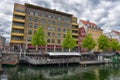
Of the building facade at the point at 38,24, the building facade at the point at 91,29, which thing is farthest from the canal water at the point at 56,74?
the building facade at the point at 91,29

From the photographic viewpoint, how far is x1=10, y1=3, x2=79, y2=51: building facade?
196ft

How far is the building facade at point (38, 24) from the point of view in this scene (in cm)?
5962

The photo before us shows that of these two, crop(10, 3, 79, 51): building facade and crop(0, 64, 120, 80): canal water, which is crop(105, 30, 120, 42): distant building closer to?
crop(10, 3, 79, 51): building facade

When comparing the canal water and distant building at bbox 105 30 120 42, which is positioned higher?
distant building at bbox 105 30 120 42

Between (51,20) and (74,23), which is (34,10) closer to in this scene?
(51,20)

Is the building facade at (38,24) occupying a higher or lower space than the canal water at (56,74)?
higher

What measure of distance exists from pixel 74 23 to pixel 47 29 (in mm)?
20750

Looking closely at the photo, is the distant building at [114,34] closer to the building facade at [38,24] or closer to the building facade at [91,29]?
the building facade at [91,29]

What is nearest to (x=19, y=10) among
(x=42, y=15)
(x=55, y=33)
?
(x=42, y=15)

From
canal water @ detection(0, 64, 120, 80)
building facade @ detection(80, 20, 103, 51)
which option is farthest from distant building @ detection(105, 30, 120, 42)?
canal water @ detection(0, 64, 120, 80)

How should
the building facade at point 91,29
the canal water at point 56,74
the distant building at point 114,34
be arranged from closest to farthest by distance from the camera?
the canal water at point 56,74, the building facade at point 91,29, the distant building at point 114,34

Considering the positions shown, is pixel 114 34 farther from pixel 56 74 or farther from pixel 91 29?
pixel 56 74

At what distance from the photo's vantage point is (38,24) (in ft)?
215

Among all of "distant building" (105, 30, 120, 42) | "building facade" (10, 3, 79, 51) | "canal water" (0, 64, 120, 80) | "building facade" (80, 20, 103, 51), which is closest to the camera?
"canal water" (0, 64, 120, 80)
